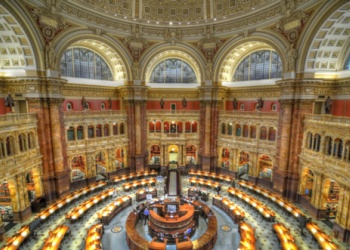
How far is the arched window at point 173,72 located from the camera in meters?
30.8

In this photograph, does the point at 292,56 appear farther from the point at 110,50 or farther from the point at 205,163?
the point at 110,50

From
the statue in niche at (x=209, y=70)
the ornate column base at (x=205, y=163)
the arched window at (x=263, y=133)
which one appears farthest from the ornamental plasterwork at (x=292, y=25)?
the ornate column base at (x=205, y=163)

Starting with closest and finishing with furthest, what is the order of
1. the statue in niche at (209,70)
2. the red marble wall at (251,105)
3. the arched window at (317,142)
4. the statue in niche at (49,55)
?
1. the arched window at (317,142)
2. the statue in niche at (49,55)
3. the red marble wall at (251,105)
4. the statue in niche at (209,70)

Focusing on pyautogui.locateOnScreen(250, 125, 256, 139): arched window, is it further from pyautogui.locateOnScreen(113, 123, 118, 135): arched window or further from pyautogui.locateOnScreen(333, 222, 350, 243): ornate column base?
pyautogui.locateOnScreen(113, 123, 118, 135): arched window

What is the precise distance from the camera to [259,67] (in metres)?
26.7

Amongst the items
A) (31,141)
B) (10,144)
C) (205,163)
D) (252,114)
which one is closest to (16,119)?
(10,144)

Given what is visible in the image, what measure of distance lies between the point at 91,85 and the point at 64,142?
804cm

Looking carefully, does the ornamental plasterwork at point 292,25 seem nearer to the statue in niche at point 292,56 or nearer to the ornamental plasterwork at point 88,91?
the statue in niche at point 292,56

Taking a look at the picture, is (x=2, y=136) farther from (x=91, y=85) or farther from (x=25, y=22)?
(x=91, y=85)

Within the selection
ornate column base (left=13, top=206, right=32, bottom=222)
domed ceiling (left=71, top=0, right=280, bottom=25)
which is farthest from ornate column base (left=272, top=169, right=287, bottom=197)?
ornate column base (left=13, top=206, right=32, bottom=222)

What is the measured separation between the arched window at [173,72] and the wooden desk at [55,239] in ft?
73.0

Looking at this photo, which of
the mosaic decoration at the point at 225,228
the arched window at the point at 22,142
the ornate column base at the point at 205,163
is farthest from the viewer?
the ornate column base at the point at 205,163

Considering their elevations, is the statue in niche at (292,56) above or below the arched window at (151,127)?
above

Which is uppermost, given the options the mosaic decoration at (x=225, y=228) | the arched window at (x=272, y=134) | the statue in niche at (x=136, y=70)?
the statue in niche at (x=136, y=70)
